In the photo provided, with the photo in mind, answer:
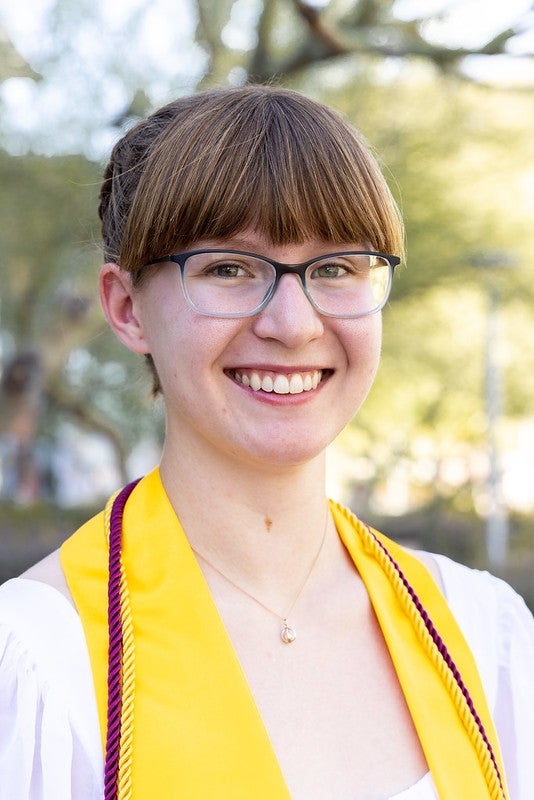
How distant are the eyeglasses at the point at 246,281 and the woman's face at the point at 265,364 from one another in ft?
0.04

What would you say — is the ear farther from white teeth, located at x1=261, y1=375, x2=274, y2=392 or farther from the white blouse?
the white blouse

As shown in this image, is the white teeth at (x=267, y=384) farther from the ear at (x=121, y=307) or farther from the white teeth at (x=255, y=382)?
the ear at (x=121, y=307)

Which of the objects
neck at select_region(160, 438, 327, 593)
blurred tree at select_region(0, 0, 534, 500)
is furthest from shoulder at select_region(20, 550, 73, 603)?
blurred tree at select_region(0, 0, 534, 500)

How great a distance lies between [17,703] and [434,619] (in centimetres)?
73

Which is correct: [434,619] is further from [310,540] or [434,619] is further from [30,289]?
[30,289]

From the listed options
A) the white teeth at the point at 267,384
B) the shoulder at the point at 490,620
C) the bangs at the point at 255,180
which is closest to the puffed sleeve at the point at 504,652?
the shoulder at the point at 490,620

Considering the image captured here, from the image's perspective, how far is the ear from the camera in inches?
66.7

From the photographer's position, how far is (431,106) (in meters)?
10.9

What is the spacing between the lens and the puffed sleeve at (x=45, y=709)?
1.35m

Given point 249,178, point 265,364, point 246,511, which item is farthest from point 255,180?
point 246,511

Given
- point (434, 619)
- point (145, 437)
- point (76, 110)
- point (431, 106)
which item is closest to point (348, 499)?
point (145, 437)

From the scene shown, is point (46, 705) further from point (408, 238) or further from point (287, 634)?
point (408, 238)

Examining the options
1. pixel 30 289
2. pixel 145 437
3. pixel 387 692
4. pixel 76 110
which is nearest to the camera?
pixel 387 692

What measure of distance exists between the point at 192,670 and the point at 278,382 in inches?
17.4
